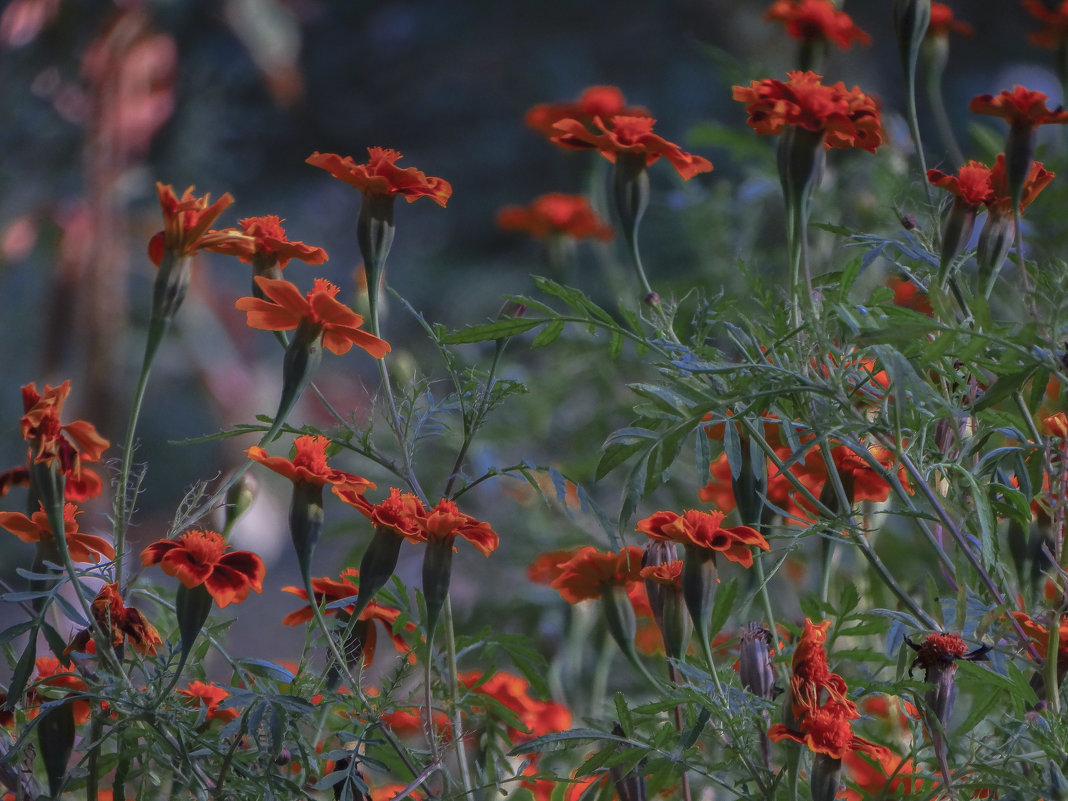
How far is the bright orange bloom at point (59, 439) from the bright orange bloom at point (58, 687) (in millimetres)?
80

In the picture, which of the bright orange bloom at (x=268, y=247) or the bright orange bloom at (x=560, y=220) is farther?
the bright orange bloom at (x=560, y=220)

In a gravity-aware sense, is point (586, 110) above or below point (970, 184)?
below

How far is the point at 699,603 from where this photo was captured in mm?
490

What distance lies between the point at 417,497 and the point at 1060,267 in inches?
11.2

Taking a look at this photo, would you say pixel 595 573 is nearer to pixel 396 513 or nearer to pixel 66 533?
pixel 396 513

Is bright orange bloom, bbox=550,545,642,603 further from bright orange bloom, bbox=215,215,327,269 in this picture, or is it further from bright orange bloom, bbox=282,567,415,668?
bright orange bloom, bbox=215,215,327,269

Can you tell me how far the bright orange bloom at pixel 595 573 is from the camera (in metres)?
0.55

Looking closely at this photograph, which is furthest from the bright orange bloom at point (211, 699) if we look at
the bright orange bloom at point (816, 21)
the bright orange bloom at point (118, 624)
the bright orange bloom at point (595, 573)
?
the bright orange bloom at point (816, 21)

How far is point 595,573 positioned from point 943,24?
591 mm

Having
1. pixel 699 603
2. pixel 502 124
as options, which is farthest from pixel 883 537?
pixel 502 124

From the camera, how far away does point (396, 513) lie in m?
0.48

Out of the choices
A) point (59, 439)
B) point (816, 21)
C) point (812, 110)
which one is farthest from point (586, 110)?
point (59, 439)

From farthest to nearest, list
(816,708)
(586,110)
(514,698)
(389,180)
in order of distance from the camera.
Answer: (586,110), (514,698), (389,180), (816,708)

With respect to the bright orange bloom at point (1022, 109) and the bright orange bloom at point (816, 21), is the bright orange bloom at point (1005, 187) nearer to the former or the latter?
the bright orange bloom at point (1022, 109)
